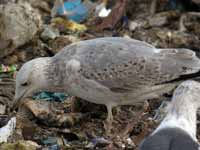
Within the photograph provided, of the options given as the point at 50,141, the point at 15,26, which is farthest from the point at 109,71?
the point at 15,26

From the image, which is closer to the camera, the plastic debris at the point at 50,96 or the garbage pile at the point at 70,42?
the garbage pile at the point at 70,42

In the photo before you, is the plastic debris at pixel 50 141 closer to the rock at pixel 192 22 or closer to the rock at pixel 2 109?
the rock at pixel 2 109

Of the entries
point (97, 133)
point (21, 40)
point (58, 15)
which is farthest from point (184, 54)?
point (58, 15)

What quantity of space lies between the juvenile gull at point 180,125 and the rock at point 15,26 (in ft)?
7.32

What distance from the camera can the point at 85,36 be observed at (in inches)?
315

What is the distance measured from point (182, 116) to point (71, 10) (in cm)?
346

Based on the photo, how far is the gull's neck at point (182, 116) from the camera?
5.24m

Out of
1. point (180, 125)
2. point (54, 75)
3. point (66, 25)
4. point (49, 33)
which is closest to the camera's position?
point (180, 125)

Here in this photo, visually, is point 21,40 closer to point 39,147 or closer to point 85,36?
point 85,36

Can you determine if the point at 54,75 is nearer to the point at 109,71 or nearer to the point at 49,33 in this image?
the point at 109,71

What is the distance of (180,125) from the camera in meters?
5.26

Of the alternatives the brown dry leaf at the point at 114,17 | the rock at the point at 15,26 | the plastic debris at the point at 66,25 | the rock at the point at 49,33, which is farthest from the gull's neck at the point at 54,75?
the brown dry leaf at the point at 114,17

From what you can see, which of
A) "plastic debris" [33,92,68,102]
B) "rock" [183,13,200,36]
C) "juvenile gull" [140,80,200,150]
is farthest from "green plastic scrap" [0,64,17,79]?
"rock" [183,13,200,36]

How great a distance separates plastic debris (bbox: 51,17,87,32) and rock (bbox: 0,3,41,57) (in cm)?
68
